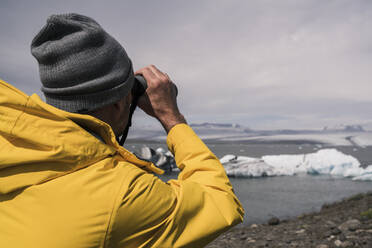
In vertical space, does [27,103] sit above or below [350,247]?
above

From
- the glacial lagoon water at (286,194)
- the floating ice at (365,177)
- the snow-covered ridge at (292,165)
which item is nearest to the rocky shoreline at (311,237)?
the glacial lagoon water at (286,194)

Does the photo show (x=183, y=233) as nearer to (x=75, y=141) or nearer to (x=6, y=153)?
(x=75, y=141)

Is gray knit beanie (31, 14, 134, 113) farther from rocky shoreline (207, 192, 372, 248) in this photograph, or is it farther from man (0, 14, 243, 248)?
rocky shoreline (207, 192, 372, 248)

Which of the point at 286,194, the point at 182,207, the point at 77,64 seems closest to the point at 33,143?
the point at 77,64

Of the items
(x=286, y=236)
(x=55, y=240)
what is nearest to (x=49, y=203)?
(x=55, y=240)

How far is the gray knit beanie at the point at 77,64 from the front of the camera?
2.60ft

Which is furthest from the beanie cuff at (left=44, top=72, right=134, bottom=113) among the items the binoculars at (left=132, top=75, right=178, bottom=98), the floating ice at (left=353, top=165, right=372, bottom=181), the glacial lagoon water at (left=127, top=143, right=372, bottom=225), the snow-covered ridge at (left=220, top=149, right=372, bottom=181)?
the floating ice at (left=353, top=165, right=372, bottom=181)

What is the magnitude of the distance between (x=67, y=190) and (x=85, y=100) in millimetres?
263

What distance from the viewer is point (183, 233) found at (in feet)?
2.64

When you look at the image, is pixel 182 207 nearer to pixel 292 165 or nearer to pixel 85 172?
pixel 85 172

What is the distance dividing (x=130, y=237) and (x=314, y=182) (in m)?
20.9

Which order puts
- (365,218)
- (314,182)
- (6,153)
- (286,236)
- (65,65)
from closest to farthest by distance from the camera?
(6,153) → (65,65) → (286,236) → (365,218) → (314,182)

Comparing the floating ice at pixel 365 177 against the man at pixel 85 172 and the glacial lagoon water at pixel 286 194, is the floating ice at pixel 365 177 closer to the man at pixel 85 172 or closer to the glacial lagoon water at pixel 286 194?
the glacial lagoon water at pixel 286 194

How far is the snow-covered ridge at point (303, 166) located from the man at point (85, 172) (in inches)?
830
